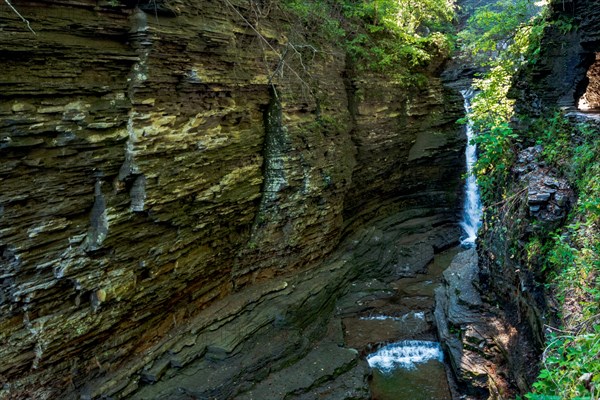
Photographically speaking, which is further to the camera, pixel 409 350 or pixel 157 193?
pixel 409 350

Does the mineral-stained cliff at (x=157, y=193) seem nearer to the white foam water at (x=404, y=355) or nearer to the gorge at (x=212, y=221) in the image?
the gorge at (x=212, y=221)

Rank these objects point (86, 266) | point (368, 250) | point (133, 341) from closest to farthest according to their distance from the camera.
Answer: point (86, 266), point (133, 341), point (368, 250)

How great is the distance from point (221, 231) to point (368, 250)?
18.1 feet

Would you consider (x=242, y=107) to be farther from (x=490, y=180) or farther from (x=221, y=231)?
(x=490, y=180)

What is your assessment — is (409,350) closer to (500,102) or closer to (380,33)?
(500,102)

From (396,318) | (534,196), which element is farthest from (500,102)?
(396,318)

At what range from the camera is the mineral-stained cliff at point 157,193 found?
5945mm

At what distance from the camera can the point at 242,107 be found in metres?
8.70

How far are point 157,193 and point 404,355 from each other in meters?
6.40

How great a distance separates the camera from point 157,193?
23.6 ft

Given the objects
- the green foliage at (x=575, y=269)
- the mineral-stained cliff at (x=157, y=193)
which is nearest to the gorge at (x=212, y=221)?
the mineral-stained cliff at (x=157, y=193)

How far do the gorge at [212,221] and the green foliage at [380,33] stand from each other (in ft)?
1.08

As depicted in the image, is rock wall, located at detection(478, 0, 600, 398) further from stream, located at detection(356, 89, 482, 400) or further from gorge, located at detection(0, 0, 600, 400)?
stream, located at detection(356, 89, 482, 400)

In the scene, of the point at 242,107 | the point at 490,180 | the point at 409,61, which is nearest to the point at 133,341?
the point at 242,107
